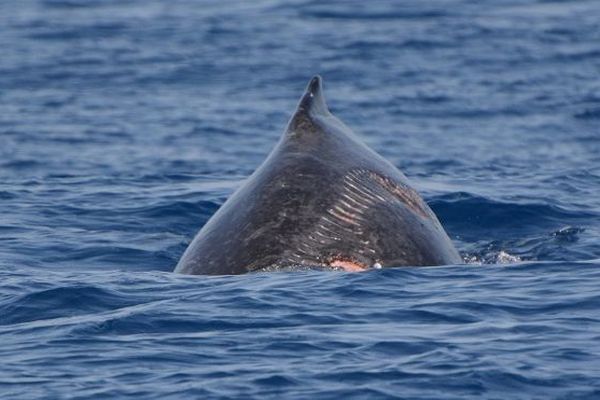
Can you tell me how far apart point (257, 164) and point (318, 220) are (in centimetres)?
1227

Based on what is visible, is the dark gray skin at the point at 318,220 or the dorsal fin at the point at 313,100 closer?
the dark gray skin at the point at 318,220

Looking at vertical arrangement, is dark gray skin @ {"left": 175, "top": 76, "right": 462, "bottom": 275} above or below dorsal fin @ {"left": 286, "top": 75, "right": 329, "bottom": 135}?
below

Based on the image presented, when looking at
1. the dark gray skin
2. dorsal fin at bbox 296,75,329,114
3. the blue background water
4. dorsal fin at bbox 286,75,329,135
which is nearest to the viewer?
the blue background water

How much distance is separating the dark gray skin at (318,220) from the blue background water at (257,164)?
0.16m

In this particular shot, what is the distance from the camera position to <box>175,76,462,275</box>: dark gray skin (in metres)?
13.1

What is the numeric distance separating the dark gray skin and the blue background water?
0.16 meters

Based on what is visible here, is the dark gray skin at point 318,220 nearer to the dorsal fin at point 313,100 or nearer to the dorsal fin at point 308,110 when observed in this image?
the dorsal fin at point 308,110

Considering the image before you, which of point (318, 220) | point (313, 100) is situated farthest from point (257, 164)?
point (318, 220)

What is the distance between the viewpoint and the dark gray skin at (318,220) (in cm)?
1307

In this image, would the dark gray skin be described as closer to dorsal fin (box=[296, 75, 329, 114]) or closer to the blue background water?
the blue background water

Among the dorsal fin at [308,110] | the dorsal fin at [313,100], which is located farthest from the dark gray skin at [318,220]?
the dorsal fin at [313,100]

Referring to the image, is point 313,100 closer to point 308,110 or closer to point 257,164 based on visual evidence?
point 308,110

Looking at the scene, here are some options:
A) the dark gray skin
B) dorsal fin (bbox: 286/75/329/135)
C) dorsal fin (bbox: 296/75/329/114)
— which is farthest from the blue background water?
dorsal fin (bbox: 296/75/329/114)

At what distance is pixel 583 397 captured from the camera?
10445mm
